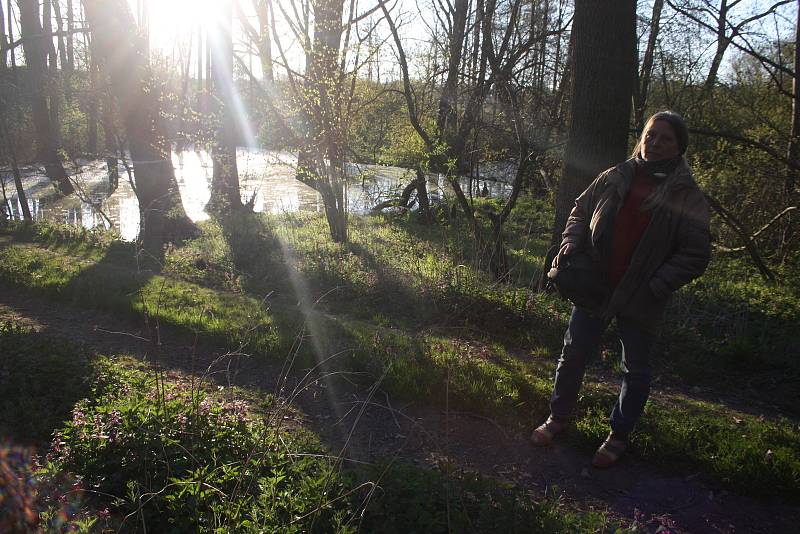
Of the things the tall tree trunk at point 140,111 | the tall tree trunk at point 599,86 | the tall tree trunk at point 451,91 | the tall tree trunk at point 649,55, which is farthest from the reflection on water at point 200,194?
the tall tree trunk at point 599,86

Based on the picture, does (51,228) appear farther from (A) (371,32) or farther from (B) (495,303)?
(B) (495,303)

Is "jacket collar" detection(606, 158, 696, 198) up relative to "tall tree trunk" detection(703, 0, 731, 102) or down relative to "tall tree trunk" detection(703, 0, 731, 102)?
down

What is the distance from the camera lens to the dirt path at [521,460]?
10.2ft

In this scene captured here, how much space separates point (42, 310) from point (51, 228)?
529 cm

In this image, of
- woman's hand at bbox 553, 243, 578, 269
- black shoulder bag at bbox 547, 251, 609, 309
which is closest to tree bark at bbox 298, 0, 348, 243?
woman's hand at bbox 553, 243, 578, 269

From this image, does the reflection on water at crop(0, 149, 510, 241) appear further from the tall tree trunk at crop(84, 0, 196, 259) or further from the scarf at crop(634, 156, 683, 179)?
the scarf at crop(634, 156, 683, 179)

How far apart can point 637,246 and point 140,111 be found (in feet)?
33.9

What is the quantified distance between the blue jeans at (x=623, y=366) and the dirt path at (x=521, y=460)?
32cm

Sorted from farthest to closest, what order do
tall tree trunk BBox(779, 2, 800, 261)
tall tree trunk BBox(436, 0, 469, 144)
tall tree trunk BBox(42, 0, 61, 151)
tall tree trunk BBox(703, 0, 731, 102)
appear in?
tall tree trunk BBox(42, 0, 61, 151) → tall tree trunk BBox(436, 0, 469, 144) → tall tree trunk BBox(703, 0, 731, 102) → tall tree trunk BBox(779, 2, 800, 261)

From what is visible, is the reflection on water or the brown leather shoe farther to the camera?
the reflection on water

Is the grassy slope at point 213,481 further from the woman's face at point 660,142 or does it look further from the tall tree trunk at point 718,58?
the tall tree trunk at point 718,58

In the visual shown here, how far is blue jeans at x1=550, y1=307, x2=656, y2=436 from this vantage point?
3.29 meters

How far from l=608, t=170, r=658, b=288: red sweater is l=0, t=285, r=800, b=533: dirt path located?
1.24 metres

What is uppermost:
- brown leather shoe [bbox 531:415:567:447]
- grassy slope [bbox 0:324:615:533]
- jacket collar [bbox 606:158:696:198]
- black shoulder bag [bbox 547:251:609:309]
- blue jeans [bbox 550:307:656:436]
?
jacket collar [bbox 606:158:696:198]
